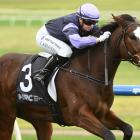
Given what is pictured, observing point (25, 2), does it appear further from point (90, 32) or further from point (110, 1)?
point (90, 32)

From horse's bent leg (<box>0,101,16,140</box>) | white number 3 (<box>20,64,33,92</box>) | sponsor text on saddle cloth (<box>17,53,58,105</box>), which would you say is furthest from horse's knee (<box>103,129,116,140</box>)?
horse's bent leg (<box>0,101,16,140</box>)

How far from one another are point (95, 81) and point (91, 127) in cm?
59

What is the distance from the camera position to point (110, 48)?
8.55 meters

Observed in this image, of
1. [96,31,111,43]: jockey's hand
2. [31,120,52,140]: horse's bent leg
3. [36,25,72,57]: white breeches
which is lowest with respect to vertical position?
[31,120,52,140]: horse's bent leg

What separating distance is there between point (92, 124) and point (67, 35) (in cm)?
111

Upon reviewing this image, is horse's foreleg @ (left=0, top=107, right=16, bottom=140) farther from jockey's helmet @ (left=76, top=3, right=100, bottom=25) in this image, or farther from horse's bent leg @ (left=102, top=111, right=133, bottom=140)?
jockey's helmet @ (left=76, top=3, right=100, bottom=25)

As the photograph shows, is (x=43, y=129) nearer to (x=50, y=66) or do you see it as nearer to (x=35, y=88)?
(x=35, y=88)

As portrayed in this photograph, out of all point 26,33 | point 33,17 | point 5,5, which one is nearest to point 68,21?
point 26,33

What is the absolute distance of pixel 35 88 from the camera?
905 cm

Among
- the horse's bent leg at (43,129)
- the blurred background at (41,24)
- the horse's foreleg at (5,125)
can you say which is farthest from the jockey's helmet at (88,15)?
the horse's foreleg at (5,125)

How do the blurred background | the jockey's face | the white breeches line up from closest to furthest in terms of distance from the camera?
1. the jockey's face
2. the white breeches
3. the blurred background

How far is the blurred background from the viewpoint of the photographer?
12203 millimetres

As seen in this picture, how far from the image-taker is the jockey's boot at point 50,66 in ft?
28.9

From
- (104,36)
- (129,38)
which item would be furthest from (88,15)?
(129,38)
